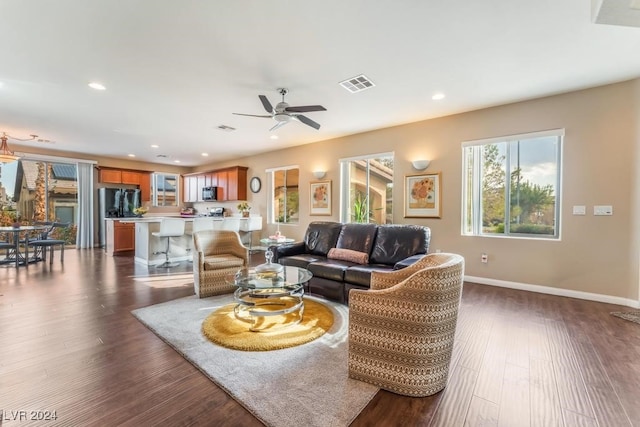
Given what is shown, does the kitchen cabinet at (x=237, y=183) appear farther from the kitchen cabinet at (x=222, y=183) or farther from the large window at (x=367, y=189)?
the large window at (x=367, y=189)

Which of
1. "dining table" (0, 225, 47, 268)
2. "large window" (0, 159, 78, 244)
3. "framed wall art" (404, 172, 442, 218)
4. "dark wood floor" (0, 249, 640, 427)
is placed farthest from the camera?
"large window" (0, 159, 78, 244)

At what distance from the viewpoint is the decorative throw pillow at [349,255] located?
373 cm

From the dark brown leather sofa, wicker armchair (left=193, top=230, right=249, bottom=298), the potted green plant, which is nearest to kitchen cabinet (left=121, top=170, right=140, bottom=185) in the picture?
the potted green plant

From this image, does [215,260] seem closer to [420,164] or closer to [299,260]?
[299,260]

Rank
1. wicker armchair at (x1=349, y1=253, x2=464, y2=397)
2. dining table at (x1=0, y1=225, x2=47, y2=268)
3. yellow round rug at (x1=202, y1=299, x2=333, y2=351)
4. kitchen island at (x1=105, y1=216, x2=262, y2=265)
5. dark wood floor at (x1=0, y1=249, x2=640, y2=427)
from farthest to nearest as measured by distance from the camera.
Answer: kitchen island at (x1=105, y1=216, x2=262, y2=265) < dining table at (x1=0, y1=225, x2=47, y2=268) < yellow round rug at (x1=202, y1=299, x2=333, y2=351) < wicker armchair at (x1=349, y1=253, x2=464, y2=397) < dark wood floor at (x1=0, y1=249, x2=640, y2=427)

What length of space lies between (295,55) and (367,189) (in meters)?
3.50

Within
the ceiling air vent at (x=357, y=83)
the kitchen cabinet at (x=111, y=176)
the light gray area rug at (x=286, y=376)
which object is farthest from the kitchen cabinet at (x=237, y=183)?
the light gray area rug at (x=286, y=376)

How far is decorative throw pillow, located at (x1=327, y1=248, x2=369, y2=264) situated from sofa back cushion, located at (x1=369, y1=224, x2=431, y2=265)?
0.56ft

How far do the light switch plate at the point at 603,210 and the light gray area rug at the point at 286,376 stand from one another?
142 inches

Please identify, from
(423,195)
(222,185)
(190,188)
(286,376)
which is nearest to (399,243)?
(423,195)

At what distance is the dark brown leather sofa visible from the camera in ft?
11.1

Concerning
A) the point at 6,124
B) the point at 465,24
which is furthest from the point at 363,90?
the point at 6,124

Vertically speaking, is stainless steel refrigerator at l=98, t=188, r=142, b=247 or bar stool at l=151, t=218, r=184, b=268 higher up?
stainless steel refrigerator at l=98, t=188, r=142, b=247

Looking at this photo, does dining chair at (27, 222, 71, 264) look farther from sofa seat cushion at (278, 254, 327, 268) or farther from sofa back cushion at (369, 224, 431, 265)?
sofa back cushion at (369, 224, 431, 265)
